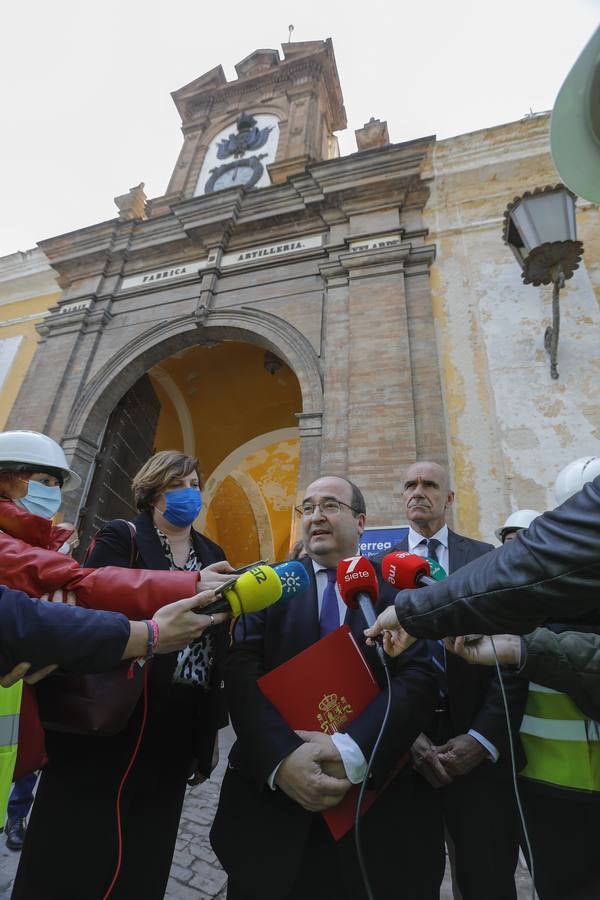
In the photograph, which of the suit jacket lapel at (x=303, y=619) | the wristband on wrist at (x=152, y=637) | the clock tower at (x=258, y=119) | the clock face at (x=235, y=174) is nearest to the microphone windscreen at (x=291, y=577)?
the suit jacket lapel at (x=303, y=619)

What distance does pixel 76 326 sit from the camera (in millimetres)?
7855

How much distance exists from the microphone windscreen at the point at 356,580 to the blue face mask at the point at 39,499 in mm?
1259

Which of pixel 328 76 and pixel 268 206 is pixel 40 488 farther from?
pixel 328 76

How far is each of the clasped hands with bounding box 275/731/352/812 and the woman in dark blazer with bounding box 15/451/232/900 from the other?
61 cm

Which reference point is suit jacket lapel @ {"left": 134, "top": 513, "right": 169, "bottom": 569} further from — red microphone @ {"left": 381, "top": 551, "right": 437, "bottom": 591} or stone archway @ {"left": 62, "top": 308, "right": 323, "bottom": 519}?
stone archway @ {"left": 62, "top": 308, "right": 323, "bottom": 519}

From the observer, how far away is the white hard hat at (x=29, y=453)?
69.6 inches

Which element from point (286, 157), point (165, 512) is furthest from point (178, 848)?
point (286, 157)

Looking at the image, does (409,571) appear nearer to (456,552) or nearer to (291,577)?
(291,577)

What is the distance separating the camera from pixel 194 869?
2492 millimetres

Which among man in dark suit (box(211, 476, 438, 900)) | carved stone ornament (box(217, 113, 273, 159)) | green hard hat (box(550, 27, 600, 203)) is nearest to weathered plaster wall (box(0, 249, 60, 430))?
carved stone ornament (box(217, 113, 273, 159))

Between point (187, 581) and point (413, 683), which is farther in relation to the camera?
point (413, 683)

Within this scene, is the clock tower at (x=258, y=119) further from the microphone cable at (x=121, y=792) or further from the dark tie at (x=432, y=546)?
the microphone cable at (x=121, y=792)

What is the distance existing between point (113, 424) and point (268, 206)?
4.54 metres

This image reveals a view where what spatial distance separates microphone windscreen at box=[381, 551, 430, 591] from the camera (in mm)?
1711
